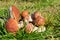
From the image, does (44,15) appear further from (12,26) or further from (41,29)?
(12,26)

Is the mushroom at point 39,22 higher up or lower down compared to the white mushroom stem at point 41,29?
higher up

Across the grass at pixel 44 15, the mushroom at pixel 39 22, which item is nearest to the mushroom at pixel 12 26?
the grass at pixel 44 15

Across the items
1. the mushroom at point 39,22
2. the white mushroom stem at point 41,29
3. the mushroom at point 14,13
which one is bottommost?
the white mushroom stem at point 41,29

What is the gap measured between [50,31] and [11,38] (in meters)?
0.59

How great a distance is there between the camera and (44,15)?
393 centimetres

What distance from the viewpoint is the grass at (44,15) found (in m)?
3.03

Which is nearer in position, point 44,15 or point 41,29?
point 41,29

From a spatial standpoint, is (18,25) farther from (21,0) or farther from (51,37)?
(21,0)

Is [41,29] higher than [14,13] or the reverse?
the reverse

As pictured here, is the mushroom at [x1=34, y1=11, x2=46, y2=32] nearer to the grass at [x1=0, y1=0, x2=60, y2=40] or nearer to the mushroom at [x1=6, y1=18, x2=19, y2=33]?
the grass at [x1=0, y1=0, x2=60, y2=40]

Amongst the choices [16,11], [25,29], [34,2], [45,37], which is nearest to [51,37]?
[45,37]

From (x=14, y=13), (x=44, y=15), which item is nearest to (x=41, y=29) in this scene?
(x=14, y=13)

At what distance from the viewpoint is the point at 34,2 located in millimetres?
4648

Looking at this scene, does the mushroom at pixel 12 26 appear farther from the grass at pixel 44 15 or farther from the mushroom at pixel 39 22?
the mushroom at pixel 39 22
